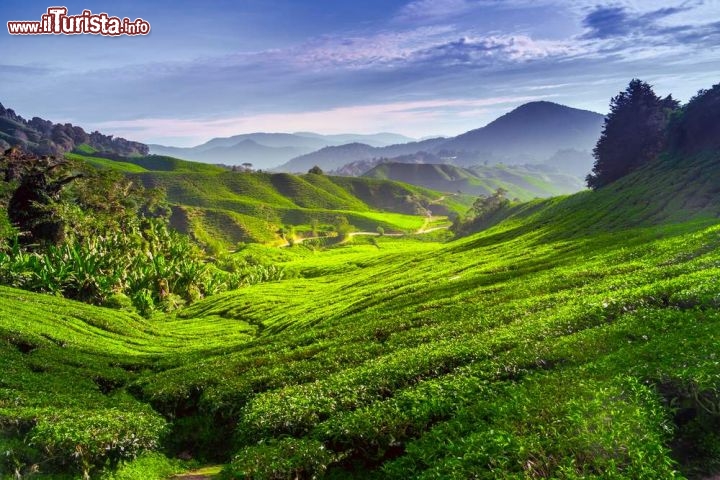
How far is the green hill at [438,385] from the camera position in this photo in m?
16.0

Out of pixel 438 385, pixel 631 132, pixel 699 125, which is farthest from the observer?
pixel 631 132

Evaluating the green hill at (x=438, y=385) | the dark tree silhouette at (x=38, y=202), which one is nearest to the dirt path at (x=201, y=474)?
the green hill at (x=438, y=385)

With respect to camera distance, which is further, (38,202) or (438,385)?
A: (38,202)

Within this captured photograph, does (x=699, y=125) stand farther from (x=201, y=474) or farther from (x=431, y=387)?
(x=201, y=474)

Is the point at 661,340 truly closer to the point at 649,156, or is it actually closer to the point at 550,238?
the point at 550,238

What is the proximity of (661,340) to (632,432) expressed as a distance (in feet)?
26.1

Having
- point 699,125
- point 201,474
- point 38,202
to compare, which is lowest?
point 201,474

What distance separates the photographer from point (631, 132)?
12325 cm

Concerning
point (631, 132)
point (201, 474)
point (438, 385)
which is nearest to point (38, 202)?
point (201, 474)

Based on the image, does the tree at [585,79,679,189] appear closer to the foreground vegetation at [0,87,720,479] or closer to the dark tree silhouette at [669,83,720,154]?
the dark tree silhouette at [669,83,720,154]

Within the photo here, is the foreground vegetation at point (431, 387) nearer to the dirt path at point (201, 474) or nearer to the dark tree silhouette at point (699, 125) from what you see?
the dirt path at point (201, 474)

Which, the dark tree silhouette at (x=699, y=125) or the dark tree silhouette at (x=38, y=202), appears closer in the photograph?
the dark tree silhouette at (x=38, y=202)

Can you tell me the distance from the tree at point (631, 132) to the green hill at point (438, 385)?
255 feet

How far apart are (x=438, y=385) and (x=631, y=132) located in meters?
128
